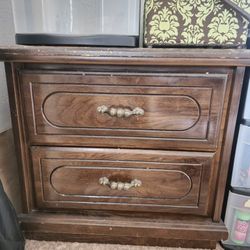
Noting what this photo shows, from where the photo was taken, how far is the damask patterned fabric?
58 centimetres

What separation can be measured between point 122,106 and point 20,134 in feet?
0.92

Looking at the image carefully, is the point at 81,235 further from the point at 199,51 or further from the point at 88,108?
the point at 199,51

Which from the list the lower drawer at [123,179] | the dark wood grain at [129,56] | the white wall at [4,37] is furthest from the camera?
the white wall at [4,37]

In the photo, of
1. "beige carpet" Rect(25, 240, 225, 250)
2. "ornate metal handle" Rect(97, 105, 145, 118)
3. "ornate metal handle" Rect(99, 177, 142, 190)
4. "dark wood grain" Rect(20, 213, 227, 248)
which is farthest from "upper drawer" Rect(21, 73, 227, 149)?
"beige carpet" Rect(25, 240, 225, 250)

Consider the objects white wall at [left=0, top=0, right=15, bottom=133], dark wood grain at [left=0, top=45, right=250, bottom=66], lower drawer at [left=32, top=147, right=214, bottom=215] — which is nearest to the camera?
dark wood grain at [left=0, top=45, right=250, bottom=66]

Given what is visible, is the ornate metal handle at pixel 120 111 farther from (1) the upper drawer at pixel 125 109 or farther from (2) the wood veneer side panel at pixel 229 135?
(2) the wood veneer side panel at pixel 229 135

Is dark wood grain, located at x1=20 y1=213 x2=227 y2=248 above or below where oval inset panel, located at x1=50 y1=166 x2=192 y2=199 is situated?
below

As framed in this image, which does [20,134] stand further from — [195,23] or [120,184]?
[195,23]

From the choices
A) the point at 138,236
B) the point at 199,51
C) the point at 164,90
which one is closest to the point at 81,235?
the point at 138,236

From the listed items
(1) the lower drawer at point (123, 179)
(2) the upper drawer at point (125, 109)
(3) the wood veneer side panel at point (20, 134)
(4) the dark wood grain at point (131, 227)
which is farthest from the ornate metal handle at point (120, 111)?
(4) the dark wood grain at point (131, 227)

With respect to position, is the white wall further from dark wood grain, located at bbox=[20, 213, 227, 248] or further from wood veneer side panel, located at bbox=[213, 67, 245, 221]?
wood veneer side panel, located at bbox=[213, 67, 245, 221]

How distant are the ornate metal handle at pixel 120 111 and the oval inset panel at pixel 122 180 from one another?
160 millimetres

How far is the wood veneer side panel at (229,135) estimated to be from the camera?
566 mm

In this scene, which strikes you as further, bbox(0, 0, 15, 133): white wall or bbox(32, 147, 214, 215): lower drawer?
bbox(0, 0, 15, 133): white wall
